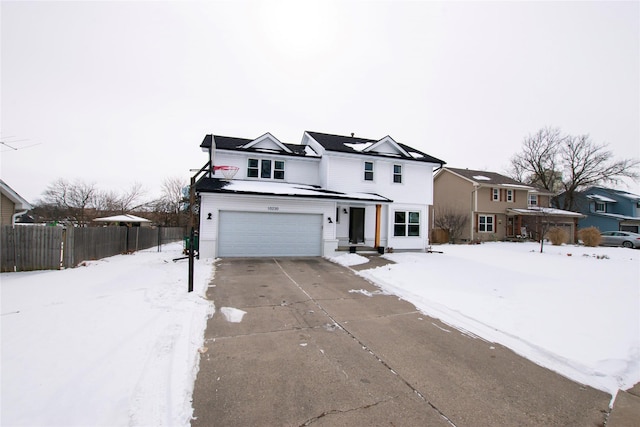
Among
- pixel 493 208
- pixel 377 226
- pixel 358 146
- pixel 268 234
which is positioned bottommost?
pixel 268 234

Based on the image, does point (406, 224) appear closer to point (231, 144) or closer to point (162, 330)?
point (231, 144)

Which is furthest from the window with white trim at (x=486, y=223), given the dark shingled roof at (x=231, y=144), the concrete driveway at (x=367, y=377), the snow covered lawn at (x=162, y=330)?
the concrete driveway at (x=367, y=377)

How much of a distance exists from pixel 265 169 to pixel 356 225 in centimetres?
636

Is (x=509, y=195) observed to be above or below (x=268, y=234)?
above

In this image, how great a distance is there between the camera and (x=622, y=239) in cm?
2511

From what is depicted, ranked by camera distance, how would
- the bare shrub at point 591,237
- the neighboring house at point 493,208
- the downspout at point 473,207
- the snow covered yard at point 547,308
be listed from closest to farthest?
the snow covered yard at point 547,308, the bare shrub at point 591,237, the downspout at point 473,207, the neighboring house at point 493,208

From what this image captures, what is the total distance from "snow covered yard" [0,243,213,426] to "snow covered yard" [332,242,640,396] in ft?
16.2

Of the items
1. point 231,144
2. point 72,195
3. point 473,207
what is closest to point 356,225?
point 231,144

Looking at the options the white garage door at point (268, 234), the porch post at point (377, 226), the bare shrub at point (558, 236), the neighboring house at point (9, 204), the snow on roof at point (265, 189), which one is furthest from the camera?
the bare shrub at point (558, 236)

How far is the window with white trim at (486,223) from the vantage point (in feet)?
85.5

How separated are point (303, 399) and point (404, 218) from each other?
15.1m

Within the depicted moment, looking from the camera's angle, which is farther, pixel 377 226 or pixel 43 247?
pixel 377 226

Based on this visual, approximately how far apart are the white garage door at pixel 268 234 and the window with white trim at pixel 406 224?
17.2ft

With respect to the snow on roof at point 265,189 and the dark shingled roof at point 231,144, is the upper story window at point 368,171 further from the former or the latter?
the dark shingled roof at point 231,144
